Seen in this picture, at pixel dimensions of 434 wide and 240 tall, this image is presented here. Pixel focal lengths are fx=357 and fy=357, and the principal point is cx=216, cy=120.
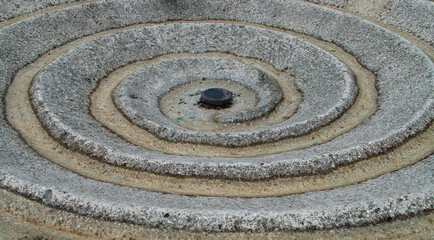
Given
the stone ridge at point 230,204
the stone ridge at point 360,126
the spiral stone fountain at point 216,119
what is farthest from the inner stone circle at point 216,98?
the stone ridge at point 230,204

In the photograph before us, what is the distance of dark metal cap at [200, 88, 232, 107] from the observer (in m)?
50.7

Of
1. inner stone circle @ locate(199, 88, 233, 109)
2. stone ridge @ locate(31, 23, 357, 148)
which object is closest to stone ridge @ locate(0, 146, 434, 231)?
stone ridge @ locate(31, 23, 357, 148)

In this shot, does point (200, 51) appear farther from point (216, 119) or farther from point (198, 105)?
point (216, 119)

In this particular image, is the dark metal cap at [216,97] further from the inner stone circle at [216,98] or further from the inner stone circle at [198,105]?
the inner stone circle at [198,105]

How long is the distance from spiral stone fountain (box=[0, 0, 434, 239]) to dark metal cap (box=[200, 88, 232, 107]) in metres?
1.04

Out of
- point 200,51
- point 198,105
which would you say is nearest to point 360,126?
point 198,105

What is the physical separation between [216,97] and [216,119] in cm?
596

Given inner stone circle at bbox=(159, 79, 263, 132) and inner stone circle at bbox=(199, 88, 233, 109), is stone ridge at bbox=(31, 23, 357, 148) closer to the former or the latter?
inner stone circle at bbox=(159, 79, 263, 132)

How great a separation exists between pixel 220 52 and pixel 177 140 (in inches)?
1134

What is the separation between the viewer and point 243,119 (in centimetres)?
4559

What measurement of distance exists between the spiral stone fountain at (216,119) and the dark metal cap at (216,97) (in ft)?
3.40

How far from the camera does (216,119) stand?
45.9 metres

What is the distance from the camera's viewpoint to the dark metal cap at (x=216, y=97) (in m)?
50.7

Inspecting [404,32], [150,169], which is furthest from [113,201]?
[404,32]
